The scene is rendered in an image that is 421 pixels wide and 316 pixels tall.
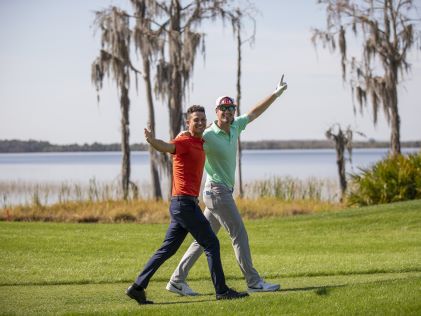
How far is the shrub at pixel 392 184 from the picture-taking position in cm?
2177

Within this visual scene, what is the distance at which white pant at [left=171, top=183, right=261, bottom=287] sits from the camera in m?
8.87

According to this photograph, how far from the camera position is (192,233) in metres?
8.60

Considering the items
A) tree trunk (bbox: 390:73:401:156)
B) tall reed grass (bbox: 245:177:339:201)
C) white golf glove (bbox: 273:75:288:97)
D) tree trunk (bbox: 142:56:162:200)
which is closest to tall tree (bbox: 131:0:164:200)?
tree trunk (bbox: 142:56:162:200)

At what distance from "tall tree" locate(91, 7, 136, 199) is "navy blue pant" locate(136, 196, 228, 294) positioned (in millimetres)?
16742

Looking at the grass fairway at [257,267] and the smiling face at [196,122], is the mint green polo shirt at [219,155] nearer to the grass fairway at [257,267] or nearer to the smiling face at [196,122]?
the smiling face at [196,122]

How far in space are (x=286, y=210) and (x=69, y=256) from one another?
30.1ft

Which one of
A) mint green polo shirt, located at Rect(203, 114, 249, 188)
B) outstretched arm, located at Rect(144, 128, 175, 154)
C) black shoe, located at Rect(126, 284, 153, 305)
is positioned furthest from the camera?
mint green polo shirt, located at Rect(203, 114, 249, 188)

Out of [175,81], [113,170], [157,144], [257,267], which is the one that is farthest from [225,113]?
[113,170]

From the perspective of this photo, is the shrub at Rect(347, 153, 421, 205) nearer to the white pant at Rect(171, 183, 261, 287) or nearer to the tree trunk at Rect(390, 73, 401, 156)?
the tree trunk at Rect(390, 73, 401, 156)

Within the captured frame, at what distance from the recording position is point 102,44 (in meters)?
26.0

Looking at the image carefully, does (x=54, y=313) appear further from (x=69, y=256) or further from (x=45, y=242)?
(x=45, y=242)

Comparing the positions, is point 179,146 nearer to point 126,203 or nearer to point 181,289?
point 181,289

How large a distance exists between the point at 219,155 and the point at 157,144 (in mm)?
808

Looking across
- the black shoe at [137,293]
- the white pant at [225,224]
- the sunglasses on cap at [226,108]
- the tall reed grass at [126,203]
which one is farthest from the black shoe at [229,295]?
the tall reed grass at [126,203]
